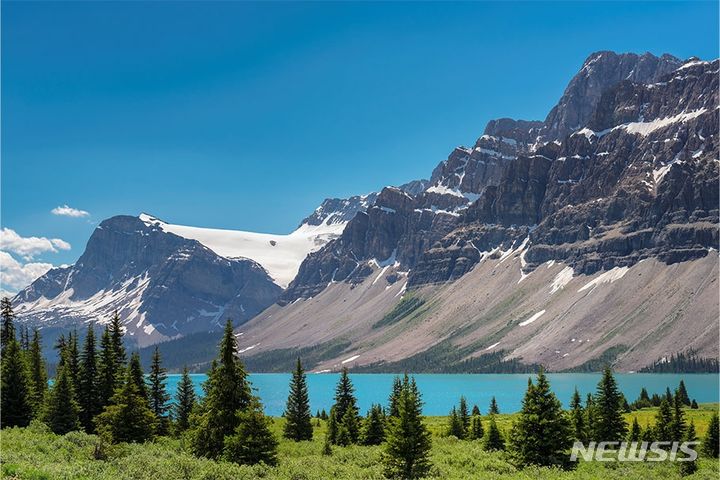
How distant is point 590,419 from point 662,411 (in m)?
8.83

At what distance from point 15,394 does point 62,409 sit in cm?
663

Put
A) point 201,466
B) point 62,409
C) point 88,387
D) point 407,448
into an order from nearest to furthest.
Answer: point 201,466 < point 407,448 < point 62,409 < point 88,387

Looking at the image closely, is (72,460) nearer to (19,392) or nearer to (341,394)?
(19,392)

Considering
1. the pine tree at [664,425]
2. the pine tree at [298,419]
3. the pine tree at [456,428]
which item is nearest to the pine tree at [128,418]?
the pine tree at [298,419]

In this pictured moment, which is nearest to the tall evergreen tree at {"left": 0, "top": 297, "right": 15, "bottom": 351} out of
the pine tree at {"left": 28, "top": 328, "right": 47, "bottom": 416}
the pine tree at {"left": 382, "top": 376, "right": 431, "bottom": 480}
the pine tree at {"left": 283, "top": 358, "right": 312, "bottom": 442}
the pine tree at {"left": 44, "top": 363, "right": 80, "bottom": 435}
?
the pine tree at {"left": 28, "top": 328, "right": 47, "bottom": 416}

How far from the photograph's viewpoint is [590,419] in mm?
72250

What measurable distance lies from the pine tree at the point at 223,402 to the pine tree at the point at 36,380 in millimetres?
25719

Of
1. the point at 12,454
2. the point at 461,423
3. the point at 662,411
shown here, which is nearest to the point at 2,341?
the point at 12,454

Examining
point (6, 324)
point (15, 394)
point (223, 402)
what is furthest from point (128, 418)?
point (6, 324)

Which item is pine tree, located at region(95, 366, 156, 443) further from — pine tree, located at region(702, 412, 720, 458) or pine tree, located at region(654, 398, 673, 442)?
pine tree, located at region(702, 412, 720, 458)

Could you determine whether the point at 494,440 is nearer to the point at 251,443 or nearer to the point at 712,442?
the point at 712,442

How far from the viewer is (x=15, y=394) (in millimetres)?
58344

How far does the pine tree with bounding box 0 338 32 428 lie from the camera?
57.4m

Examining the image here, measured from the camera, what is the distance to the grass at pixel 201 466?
30.8 m
